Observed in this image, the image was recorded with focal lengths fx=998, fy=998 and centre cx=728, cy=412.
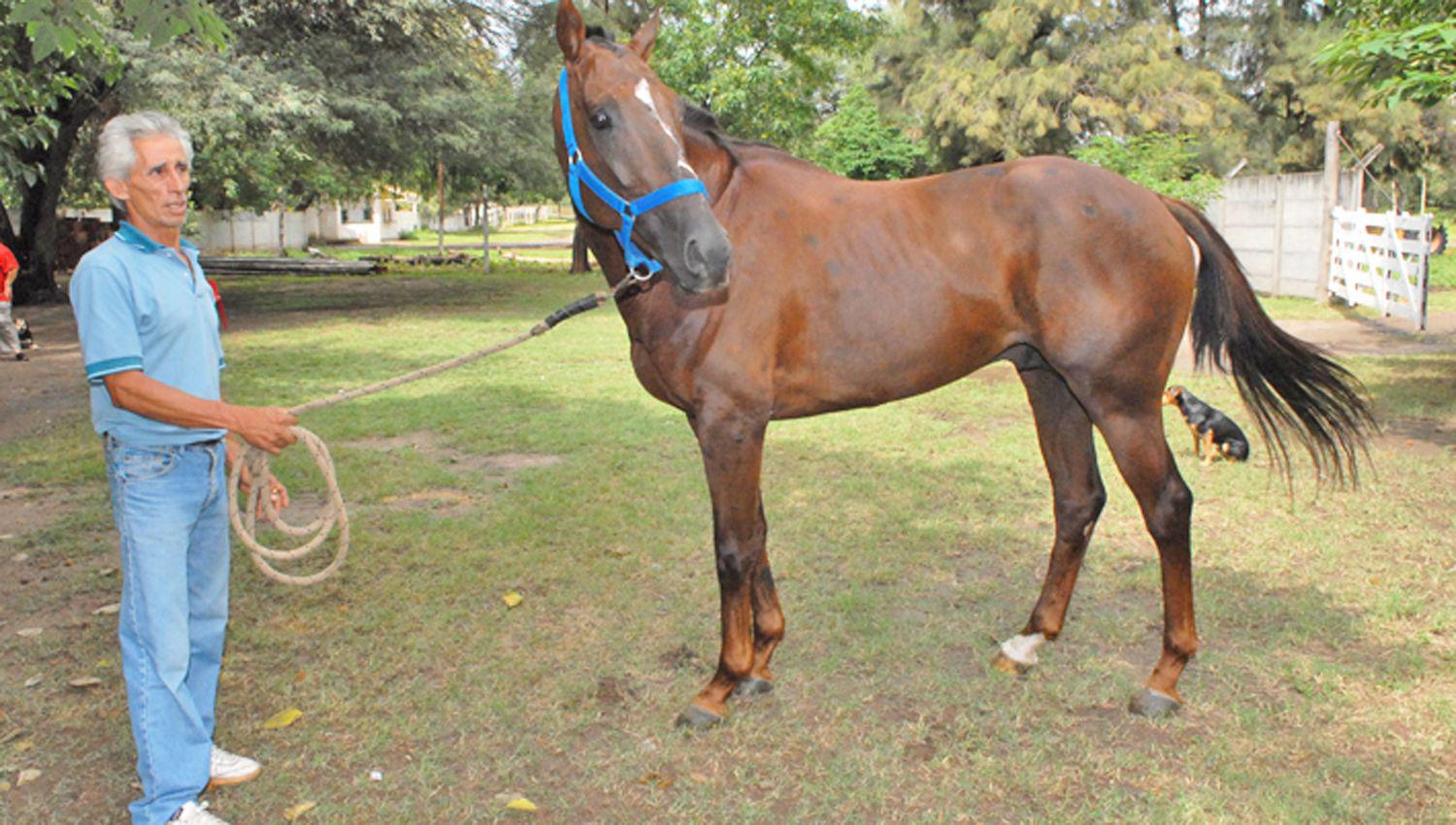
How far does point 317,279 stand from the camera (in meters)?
24.6

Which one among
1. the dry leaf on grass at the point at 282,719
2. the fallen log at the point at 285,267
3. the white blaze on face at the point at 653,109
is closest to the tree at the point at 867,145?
the fallen log at the point at 285,267

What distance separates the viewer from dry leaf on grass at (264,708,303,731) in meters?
3.48

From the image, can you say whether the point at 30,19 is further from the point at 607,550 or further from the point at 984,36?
the point at 984,36

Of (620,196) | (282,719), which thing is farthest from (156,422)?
(620,196)

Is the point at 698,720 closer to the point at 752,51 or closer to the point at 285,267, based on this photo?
the point at 752,51

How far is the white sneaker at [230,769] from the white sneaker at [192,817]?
23 centimetres

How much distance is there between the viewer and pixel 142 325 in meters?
2.69

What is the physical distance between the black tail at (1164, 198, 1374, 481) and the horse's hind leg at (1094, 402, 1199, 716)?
55cm

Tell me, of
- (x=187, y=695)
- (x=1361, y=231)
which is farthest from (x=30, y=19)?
(x=1361, y=231)

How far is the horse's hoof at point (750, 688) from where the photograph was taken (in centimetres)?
366

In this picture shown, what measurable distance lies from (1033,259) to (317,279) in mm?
24076

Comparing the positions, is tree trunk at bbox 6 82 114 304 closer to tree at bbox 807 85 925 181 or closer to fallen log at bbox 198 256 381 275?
fallen log at bbox 198 256 381 275

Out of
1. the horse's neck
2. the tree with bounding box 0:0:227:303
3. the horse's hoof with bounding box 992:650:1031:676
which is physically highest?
the tree with bounding box 0:0:227:303

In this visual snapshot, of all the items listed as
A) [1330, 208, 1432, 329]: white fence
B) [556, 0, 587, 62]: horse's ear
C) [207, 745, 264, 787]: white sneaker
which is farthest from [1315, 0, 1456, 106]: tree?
[207, 745, 264, 787]: white sneaker
